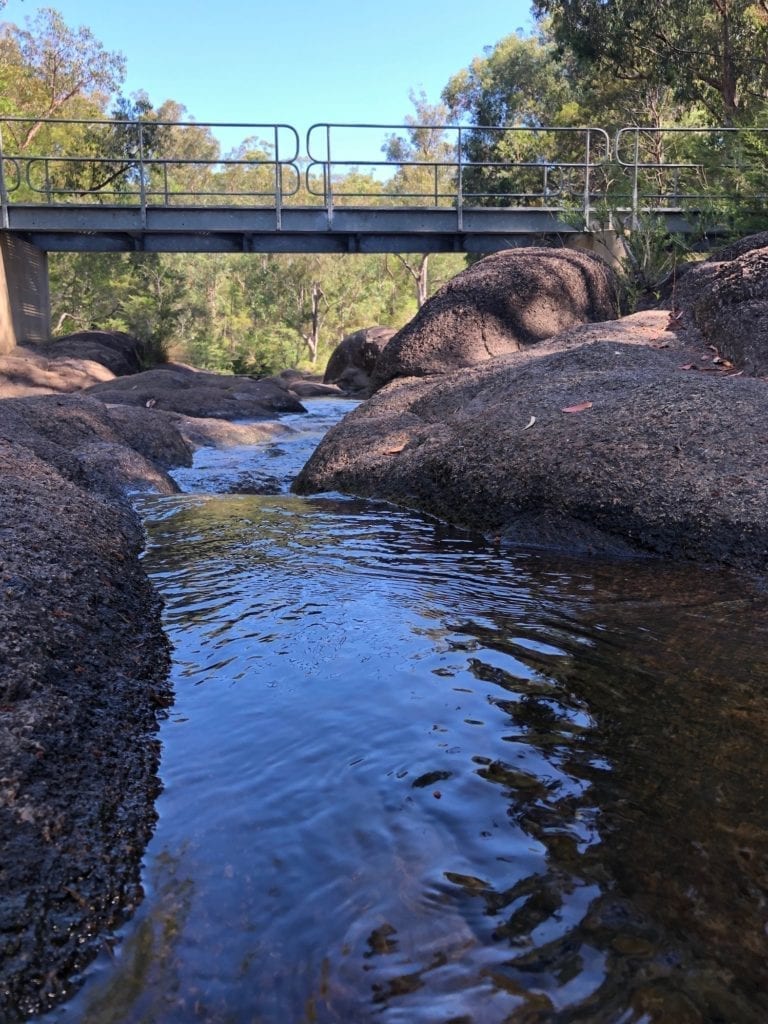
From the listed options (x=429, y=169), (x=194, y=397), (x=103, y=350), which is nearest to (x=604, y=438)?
(x=194, y=397)

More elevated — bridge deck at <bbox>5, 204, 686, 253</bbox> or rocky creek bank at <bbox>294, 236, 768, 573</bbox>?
bridge deck at <bbox>5, 204, 686, 253</bbox>

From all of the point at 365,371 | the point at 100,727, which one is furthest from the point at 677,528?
the point at 365,371

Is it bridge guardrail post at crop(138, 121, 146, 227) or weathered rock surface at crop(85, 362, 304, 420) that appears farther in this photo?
bridge guardrail post at crop(138, 121, 146, 227)

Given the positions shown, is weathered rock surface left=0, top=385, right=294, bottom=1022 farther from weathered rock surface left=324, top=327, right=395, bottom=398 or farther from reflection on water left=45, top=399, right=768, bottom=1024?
weathered rock surface left=324, top=327, right=395, bottom=398

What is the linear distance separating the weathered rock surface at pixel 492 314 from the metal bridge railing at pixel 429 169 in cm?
303

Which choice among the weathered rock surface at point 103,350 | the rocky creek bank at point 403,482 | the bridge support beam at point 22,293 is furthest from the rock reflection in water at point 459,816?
the bridge support beam at point 22,293

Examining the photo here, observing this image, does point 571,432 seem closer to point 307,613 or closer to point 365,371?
point 307,613

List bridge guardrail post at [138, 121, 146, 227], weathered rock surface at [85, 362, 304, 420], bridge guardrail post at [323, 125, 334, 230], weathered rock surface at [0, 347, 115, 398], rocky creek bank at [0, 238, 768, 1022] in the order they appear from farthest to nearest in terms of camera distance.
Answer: bridge guardrail post at [138, 121, 146, 227] < bridge guardrail post at [323, 125, 334, 230] < weathered rock surface at [0, 347, 115, 398] < weathered rock surface at [85, 362, 304, 420] < rocky creek bank at [0, 238, 768, 1022]

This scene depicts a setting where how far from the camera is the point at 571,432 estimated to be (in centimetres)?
545

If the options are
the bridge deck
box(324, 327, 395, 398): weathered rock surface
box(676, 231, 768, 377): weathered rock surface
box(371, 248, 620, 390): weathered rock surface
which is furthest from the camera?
box(324, 327, 395, 398): weathered rock surface

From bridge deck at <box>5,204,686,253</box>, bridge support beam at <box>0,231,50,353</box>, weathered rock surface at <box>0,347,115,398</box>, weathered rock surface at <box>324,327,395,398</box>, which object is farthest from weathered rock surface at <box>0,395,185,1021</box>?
weathered rock surface at <box>324,327,395,398</box>

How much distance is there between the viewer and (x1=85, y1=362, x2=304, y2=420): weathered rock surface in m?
14.5

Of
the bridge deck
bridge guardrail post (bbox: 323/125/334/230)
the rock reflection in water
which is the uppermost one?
bridge guardrail post (bbox: 323/125/334/230)

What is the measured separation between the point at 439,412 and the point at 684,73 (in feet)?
74.3
